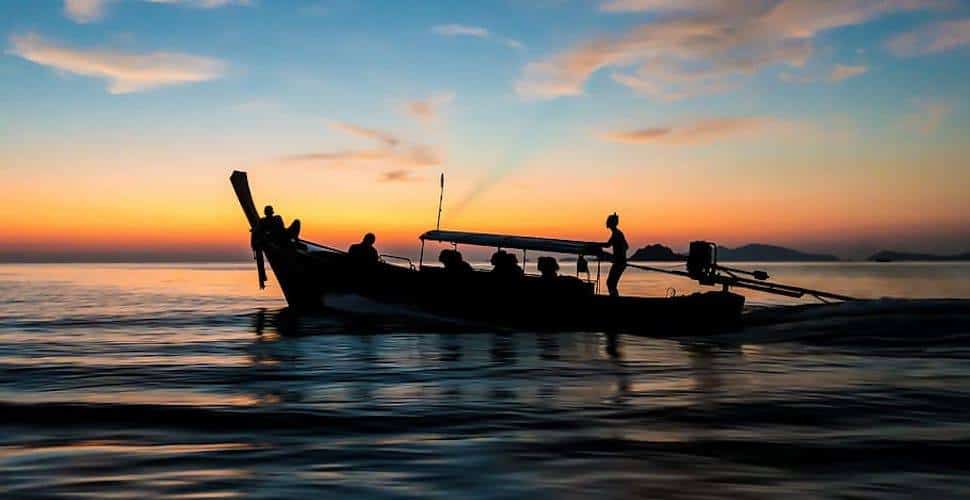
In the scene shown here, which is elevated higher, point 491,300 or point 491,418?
point 491,300

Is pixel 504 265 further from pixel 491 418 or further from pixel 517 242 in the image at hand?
pixel 491 418

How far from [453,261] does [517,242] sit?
89.3 inches

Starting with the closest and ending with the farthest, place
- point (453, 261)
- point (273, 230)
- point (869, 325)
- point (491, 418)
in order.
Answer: point (491, 418) < point (869, 325) < point (453, 261) < point (273, 230)

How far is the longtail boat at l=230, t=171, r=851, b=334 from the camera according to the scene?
70.5 ft

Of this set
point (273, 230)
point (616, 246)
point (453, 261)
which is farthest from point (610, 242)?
point (273, 230)

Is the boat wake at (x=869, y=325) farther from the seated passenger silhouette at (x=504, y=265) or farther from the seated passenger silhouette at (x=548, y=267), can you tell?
the seated passenger silhouette at (x=504, y=265)

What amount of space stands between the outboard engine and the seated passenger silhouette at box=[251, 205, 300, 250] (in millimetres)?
13958

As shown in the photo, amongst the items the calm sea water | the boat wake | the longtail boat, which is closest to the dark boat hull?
the longtail boat

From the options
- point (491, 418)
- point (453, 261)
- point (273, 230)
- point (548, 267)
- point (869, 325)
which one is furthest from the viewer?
point (273, 230)

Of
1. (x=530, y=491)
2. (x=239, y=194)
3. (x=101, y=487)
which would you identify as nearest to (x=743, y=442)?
(x=530, y=491)

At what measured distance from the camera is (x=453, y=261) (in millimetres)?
23609

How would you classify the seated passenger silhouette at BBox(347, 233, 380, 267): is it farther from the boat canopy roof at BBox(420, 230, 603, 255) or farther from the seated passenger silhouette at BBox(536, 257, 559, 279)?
the seated passenger silhouette at BBox(536, 257, 559, 279)

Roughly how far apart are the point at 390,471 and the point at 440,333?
592 inches

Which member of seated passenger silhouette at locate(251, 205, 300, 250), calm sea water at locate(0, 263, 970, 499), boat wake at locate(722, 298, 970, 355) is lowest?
calm sea water at locate(0, 263, 970, 499)
